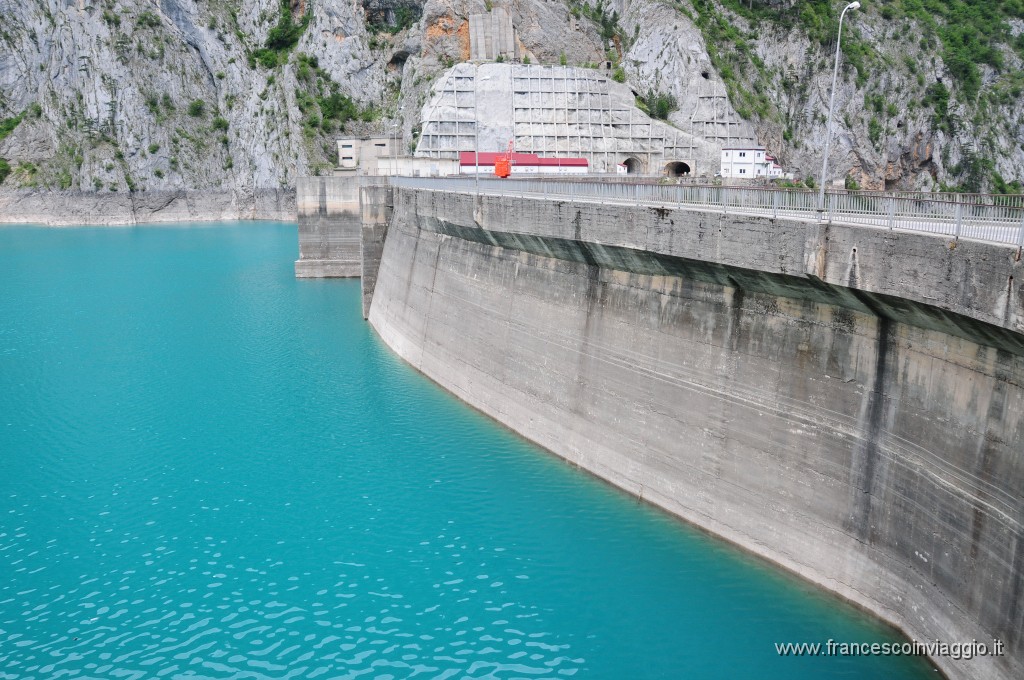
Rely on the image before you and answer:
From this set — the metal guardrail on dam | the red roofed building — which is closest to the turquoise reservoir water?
the metal guardrail on dam

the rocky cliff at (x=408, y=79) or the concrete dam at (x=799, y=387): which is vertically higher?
the rocky cliff at (x=408, y=79)

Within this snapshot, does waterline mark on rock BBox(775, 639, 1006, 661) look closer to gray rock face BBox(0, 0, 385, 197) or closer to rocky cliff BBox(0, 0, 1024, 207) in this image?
rocky cliff BBox(0, 0, 1024, 207)

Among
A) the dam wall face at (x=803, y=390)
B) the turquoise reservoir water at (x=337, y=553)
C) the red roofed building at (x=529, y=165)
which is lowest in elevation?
the turquoise reservoir water at (x=337, y=553)

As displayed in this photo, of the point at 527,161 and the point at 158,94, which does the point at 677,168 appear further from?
the point at 158,94

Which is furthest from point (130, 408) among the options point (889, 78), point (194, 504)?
point (889, 78)

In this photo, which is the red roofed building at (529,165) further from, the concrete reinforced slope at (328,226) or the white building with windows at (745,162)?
the white building with windows at (745,162)

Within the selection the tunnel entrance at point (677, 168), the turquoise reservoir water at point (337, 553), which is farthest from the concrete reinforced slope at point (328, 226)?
the tunnel entrance at point (677, 168)

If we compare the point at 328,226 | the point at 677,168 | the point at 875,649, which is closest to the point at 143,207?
the point at 328,226
